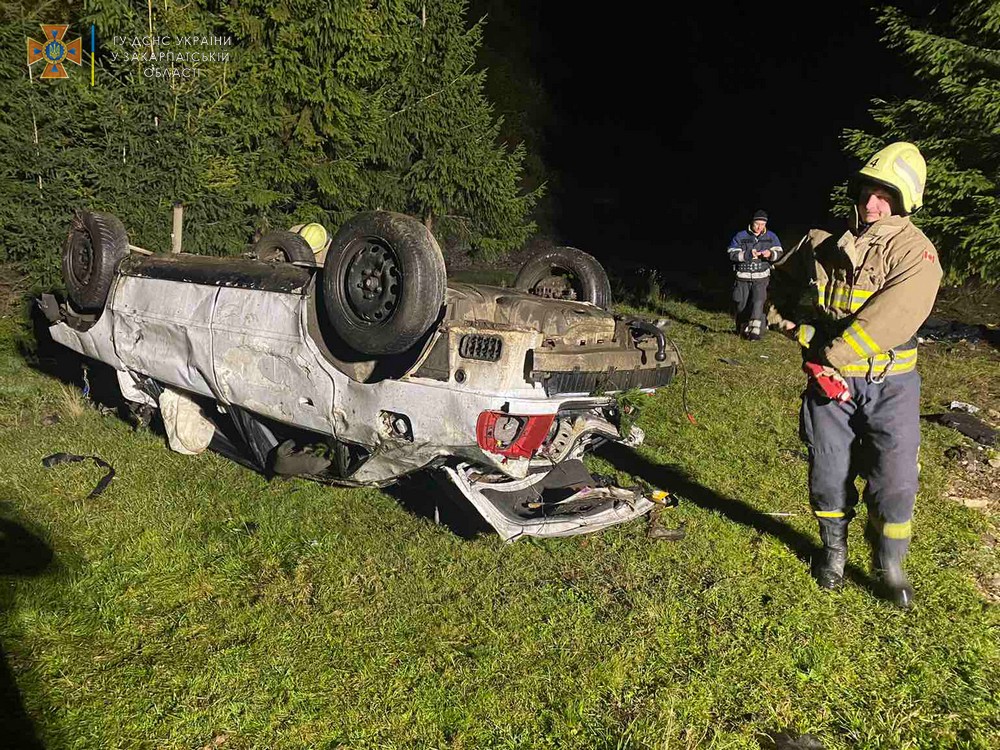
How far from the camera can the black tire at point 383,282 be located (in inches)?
130

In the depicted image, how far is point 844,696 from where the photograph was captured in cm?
279

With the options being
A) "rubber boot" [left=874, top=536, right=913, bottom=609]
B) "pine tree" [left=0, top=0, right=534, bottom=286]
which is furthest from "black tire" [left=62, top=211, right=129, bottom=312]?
"rubber boot" [left=874, top=536, right=913, bottom=609]

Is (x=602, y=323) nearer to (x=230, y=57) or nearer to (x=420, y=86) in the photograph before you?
(x=230, y=57)

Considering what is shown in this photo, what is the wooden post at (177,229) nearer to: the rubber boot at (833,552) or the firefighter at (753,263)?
the rubber boot at (833,552)

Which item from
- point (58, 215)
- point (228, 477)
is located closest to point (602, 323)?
point (228, 477)

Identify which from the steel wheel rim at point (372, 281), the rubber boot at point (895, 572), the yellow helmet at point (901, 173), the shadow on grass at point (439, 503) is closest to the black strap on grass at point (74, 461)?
the shadow on grass at point (439, 503)

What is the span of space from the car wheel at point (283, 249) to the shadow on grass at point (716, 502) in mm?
2751

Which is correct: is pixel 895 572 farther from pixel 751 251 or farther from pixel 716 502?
pixel 751 251

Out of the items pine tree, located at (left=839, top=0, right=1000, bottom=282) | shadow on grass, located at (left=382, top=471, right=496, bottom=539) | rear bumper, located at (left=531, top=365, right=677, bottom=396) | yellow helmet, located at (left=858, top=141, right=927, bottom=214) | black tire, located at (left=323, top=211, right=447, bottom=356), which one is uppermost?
pine tree, located at (left=839, top=0, right=1000, bottom=282)

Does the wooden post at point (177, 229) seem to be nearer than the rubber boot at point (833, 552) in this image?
No

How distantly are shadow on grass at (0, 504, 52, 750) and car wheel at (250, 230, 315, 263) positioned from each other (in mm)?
2487

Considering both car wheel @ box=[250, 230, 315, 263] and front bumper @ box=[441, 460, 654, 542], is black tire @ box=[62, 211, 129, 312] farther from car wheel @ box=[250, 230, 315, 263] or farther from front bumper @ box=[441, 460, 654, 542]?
front bumper @ box=[441, 460, 654, 542]

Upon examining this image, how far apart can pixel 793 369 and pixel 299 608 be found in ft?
20.2

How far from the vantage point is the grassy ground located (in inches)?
102
